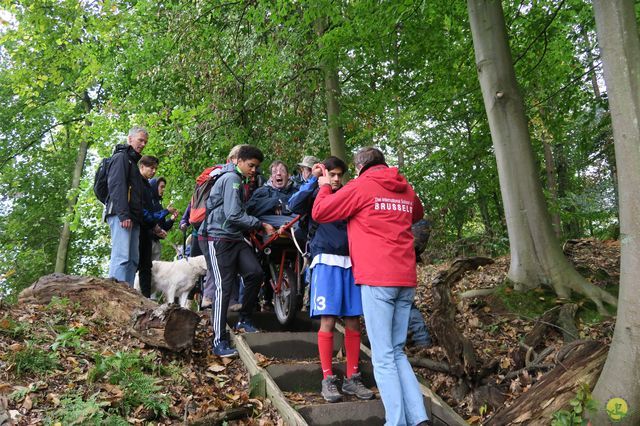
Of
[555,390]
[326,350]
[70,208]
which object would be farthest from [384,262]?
[70,208]

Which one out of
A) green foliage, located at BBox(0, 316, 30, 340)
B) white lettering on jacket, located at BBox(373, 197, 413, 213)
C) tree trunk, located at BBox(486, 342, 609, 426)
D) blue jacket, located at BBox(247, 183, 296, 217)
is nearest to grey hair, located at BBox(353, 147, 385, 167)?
white lettering on jacket, located at BBox(373, 197, 413, 213)

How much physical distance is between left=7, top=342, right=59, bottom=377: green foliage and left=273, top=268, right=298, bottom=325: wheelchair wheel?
8.36ft

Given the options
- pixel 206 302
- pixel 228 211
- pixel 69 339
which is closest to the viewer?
pixel 69 339

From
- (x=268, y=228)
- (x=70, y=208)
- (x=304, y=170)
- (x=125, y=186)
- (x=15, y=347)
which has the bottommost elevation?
(x=15, y=347)

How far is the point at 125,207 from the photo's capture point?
594 centimetres

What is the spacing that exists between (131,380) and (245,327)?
186cm

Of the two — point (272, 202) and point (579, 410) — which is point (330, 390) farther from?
point (272, 202)

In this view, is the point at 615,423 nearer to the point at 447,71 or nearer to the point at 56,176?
the point at 447,71

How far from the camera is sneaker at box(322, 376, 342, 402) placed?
13.8 ft

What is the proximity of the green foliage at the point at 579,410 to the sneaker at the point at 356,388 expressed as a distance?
141 centimetres

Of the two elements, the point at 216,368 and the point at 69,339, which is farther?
the point at 216,368

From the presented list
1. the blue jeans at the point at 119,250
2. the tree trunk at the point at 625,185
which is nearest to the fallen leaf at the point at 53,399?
the blue jeans at the point at 119,250

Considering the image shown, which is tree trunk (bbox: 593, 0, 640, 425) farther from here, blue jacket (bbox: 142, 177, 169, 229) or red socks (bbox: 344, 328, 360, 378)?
blue jacket (bbox: 142, 177, 169, 229)

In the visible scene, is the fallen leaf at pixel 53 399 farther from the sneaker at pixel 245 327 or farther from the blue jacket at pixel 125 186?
the blue jacket at pixel 125 186
